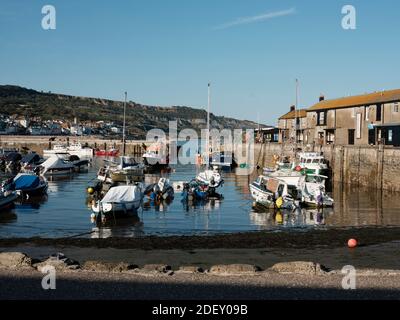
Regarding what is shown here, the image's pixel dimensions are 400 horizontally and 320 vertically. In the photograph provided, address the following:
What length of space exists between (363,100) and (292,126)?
887 inches

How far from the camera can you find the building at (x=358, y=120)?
57875mm

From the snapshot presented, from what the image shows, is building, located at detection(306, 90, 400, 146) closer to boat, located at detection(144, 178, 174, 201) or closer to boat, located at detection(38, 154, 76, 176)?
boat, located at detection(144, 178, 174, 201)

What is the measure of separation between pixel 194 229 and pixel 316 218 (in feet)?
27.8

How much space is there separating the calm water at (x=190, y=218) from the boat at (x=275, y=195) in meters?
1.16

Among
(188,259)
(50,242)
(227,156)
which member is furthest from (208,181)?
(227,156)

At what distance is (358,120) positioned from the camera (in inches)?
2547

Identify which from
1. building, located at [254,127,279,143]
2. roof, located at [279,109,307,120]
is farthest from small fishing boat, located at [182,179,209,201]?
building, located at [254,127,279,143]

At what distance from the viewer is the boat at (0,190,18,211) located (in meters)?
34.0

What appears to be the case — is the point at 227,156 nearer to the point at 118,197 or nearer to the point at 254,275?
the point at 118,197

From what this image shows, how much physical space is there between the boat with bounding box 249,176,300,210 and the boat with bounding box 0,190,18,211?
16.4 metres

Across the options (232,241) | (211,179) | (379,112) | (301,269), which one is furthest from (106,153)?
(301,269)

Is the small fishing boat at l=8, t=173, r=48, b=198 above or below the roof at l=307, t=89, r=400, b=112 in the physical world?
below

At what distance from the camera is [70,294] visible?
42.5 feet

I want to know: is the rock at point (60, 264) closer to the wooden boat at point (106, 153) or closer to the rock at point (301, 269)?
the rock at point (301, 269)
